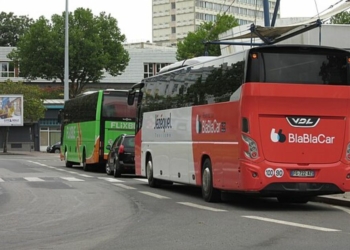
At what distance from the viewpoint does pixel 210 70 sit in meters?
17.3

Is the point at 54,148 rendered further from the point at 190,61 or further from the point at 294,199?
the point at 294,199

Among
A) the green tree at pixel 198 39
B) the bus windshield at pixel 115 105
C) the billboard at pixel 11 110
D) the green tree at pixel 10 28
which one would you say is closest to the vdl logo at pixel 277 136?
the bus windshield at pixel 115 105

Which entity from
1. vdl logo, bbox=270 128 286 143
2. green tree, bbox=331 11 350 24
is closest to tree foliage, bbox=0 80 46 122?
green tree, bbox=331 11 350 24

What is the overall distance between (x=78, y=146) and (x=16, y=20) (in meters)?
91.4

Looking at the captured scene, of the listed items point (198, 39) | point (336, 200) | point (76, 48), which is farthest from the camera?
point (198, 39)

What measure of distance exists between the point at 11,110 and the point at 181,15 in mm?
96003

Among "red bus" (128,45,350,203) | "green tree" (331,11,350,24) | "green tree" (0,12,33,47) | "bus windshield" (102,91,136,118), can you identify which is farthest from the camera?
"green tree" (0,12,33,47)

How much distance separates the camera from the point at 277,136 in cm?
1522

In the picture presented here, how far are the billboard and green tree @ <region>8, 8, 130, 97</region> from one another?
10.4 ft

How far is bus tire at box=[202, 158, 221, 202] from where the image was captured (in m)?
17.1

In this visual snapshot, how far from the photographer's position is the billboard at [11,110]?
243 feet

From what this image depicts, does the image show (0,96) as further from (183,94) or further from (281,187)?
(281,187)

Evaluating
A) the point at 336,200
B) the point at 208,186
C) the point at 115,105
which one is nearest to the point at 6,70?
the point at 115,105

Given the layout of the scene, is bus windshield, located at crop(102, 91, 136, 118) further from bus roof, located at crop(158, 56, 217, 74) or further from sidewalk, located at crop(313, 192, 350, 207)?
sidewalk, located at crop(313, 192, 350, 207)
